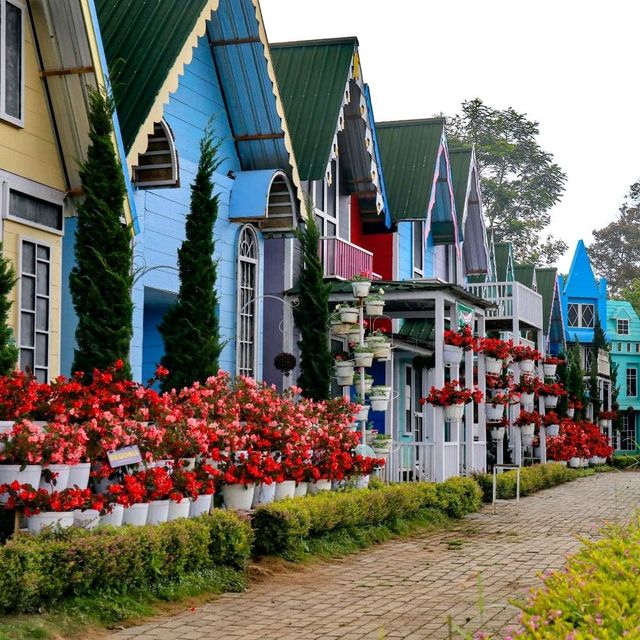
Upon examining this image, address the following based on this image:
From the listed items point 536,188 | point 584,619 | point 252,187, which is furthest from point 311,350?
point 536,188

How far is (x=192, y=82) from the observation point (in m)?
17.4

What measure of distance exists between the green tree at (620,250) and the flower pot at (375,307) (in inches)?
2491

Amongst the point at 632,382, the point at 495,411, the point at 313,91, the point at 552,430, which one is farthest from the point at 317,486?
the point at 632,382

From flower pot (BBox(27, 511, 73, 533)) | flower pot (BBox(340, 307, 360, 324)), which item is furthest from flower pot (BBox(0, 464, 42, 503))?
flower pot (BBox(340, 307, 360, 324))

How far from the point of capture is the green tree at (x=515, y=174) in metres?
66.4

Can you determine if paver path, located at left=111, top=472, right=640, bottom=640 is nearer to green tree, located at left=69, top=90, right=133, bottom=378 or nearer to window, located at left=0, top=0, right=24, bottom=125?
green tree, located at left=69, top=90, right=133, bottom=378

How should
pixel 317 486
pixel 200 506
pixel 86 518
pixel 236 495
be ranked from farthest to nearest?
1. pixel 317 486
2. pixel 236 495
3. pixel 200 506
4. pixel 86 518

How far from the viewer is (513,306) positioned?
1101 inches

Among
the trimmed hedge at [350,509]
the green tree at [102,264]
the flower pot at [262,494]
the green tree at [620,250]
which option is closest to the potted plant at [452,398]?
the trimmed hedge at [350,509]

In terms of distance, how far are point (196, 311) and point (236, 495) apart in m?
2.42

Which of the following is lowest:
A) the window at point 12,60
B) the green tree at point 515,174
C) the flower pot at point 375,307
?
the flower pot at point 375,307

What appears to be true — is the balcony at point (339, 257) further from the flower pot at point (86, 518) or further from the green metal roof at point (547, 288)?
the green metal roof at point (547, 288)

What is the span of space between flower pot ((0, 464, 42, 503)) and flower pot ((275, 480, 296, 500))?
4629 millimetres

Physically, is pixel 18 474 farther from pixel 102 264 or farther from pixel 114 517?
pixel 102 264
